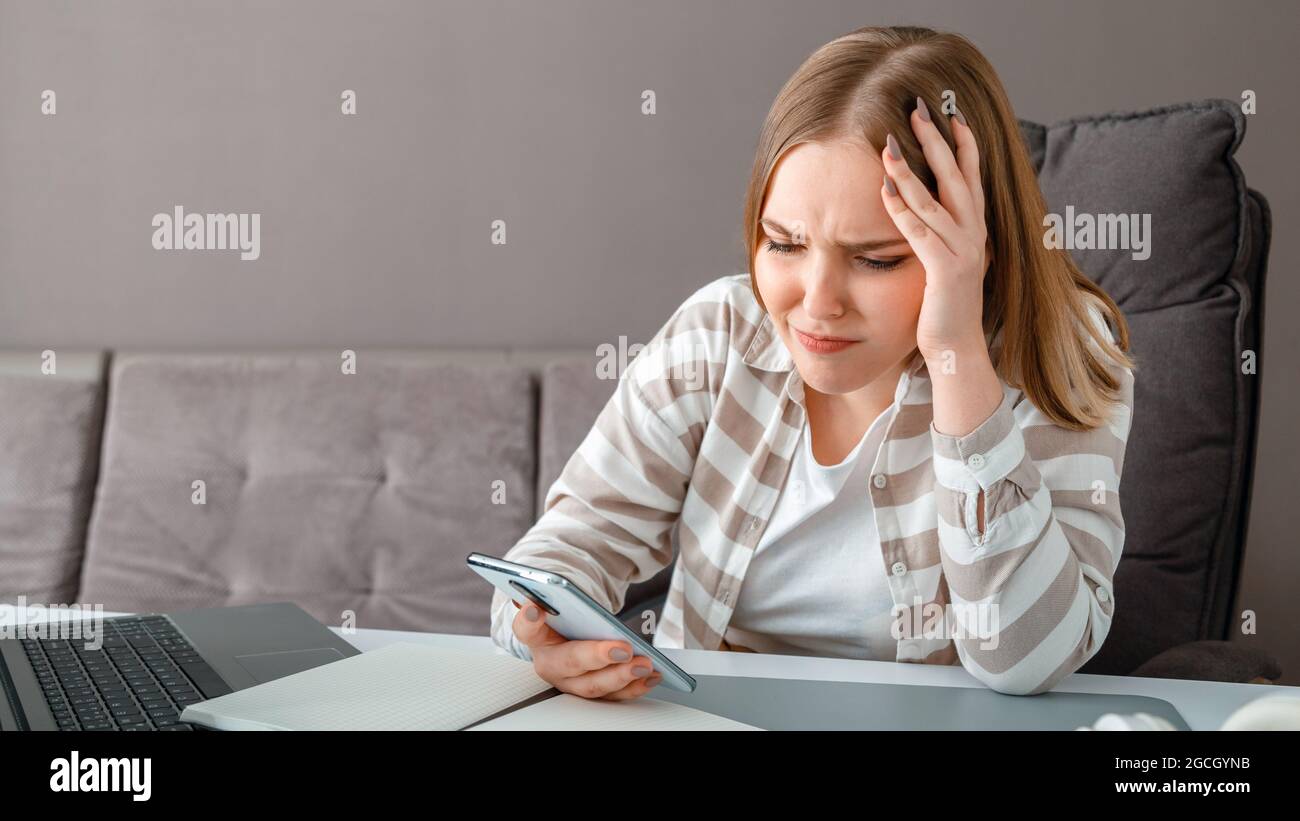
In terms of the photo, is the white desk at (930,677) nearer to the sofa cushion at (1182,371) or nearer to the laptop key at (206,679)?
the laptop key at (206,679)

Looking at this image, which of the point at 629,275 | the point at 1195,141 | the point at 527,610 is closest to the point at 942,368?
the point at 527,610

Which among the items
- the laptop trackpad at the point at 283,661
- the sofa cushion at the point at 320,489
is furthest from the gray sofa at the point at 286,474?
the laptop trackpad at the point at 283,661

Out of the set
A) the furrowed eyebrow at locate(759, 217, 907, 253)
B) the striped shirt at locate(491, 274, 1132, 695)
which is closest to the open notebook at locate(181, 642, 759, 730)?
the striped shirt at locate(491, 274, 1132, 695)

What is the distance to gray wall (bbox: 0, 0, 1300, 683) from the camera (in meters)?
2.10

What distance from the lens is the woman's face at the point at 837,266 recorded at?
929 mm

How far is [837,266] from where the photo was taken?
940 mm

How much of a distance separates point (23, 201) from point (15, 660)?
1774 mm

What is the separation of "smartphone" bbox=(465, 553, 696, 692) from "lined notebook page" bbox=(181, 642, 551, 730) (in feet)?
0.22

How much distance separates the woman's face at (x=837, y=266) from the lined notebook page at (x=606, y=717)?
0.35m

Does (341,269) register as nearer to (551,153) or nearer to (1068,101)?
(551,153)

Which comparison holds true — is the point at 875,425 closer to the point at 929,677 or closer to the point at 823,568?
the point at 823,568

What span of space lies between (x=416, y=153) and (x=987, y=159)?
4.84ft

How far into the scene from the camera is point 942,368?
0.95 metres

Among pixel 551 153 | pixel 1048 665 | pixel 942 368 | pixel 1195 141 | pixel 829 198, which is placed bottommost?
pixel 1048 665
